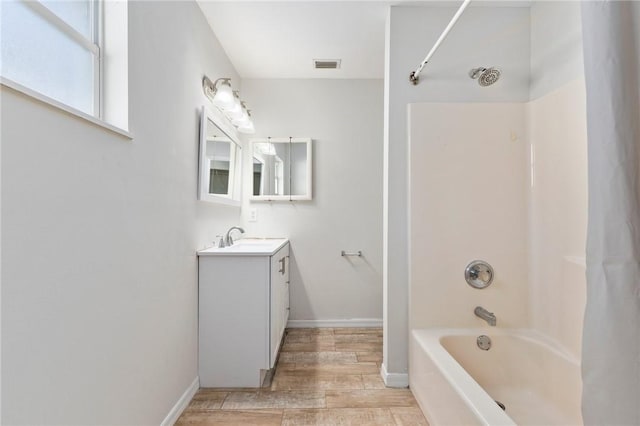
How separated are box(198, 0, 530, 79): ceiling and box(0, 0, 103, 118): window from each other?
3.40ft

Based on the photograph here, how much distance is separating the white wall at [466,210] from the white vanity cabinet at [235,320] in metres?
0.95

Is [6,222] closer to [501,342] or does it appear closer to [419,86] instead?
[419,86]

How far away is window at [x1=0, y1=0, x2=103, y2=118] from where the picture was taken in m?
0.82

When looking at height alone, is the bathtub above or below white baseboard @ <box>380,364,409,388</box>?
above

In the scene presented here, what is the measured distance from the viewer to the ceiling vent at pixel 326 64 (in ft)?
8.38

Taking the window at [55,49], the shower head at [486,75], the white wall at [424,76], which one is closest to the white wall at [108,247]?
the window at [55,49]

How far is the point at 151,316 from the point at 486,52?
2472mm

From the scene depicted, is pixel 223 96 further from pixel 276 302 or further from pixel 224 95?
pixel 276 302

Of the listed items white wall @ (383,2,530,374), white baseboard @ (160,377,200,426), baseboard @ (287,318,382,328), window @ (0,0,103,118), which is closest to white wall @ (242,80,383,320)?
baseboard @ (287,318,382,328)

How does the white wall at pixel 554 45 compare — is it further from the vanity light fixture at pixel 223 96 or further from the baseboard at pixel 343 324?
the baseboard at pixel 343 324

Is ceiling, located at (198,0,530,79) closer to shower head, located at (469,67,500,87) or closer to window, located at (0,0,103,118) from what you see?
shower head, located at (469,67,500,87)

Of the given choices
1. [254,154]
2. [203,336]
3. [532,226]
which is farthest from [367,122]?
[203,336]

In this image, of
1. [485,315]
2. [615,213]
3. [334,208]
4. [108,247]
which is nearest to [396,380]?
[485,315]

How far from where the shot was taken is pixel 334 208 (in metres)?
2.87
